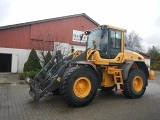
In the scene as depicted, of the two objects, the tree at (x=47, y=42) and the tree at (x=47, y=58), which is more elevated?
the tree at (x=47, y=42)

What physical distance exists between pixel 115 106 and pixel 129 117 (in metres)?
1.36

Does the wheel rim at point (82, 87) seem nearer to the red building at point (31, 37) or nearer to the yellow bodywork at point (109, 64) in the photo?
the yellow bodywork at point (109, 64)

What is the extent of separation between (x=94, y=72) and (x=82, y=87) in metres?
0.76

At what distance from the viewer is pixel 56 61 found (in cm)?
869

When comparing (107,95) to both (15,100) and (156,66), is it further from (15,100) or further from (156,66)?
(156,66)

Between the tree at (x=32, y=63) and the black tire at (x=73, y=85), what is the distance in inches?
457

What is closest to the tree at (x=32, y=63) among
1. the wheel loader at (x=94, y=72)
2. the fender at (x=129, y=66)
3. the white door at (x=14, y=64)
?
the white door at (x=14, y=64)

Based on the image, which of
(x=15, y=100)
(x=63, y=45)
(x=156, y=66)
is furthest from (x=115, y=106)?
(x=156, y=66)

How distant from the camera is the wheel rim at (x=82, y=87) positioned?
738cm

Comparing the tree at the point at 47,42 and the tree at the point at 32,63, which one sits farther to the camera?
the tree at the point at 47,42

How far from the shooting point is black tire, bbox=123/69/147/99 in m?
8.97

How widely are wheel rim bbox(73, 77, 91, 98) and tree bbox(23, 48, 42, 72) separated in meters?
11.6

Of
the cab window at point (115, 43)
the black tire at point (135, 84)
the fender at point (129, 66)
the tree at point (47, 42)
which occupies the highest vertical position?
the tree at point (47, 42)

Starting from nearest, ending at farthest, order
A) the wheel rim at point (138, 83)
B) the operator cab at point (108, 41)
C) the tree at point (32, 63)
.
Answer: the operator cab at point (108, 41) → the wheel rim at point (138, 83) → the tree at point (32, 63)
